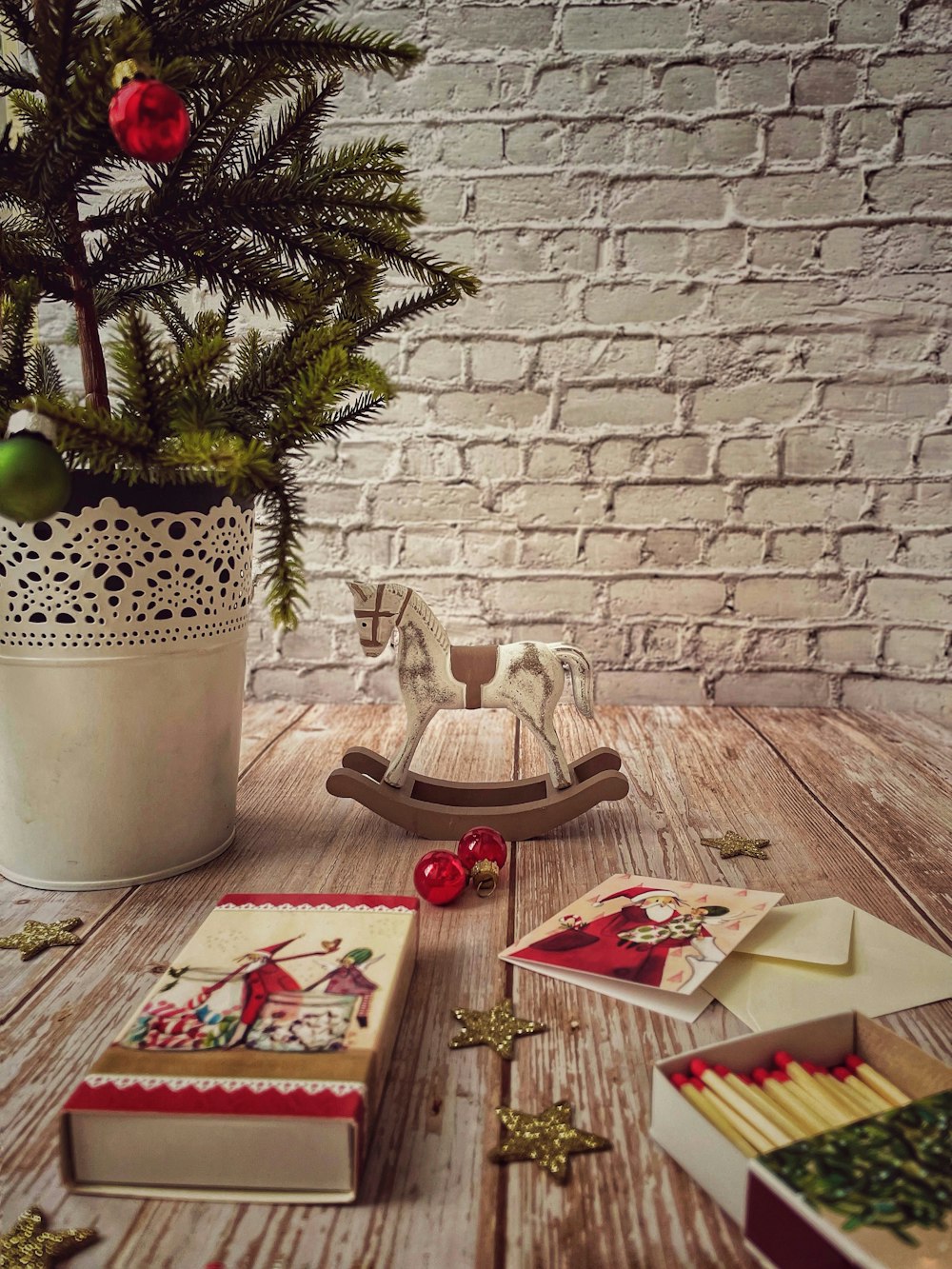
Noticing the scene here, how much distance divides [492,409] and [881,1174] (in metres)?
1.45

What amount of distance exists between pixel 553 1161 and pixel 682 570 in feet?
4.30

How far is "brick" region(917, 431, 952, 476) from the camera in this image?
5.35 ft

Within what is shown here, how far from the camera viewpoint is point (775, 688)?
5.65ft

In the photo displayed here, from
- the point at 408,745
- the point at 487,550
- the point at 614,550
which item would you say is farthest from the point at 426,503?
the point at 408,745

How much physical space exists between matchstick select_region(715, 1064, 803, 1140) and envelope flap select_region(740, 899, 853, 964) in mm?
199

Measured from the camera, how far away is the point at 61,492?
69 centimetres

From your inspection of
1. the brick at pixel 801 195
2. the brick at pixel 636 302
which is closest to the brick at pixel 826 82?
the brick at pixel 801 195

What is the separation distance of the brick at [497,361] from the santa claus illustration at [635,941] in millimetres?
1140

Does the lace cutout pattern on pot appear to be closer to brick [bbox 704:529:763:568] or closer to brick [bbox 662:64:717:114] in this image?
brick [bbox 704:529:763:568]

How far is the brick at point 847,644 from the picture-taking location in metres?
1.69

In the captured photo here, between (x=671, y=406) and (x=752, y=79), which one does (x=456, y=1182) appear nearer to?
(x=671, y=406)

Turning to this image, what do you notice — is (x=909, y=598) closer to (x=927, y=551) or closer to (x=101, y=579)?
(x=927, y=551)

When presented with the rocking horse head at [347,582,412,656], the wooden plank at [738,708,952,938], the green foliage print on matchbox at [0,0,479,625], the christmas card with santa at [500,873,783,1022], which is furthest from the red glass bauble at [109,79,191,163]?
the wooden plank at [738,708,952,938]

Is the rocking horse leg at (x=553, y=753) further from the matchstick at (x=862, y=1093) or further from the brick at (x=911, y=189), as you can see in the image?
the brick at (x=911, y=189)
